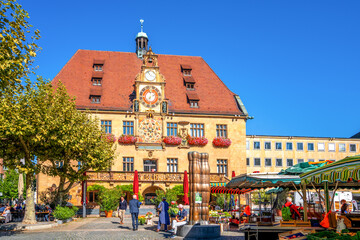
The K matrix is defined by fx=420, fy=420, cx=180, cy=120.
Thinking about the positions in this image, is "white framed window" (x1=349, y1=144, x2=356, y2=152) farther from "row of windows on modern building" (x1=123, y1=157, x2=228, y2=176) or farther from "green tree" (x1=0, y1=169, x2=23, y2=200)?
"green tree" (x1=0, y1=169, x2=23, y2=200)

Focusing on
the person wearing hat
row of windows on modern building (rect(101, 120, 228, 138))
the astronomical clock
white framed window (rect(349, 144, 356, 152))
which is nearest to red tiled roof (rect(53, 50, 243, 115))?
the astronomical clock

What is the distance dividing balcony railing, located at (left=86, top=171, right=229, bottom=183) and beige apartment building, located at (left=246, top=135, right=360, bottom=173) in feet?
80.4

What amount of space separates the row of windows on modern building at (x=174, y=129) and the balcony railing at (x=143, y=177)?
4452 mm

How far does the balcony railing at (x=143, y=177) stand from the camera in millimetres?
37562

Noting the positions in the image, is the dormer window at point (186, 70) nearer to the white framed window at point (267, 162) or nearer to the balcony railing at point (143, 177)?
the balcony railing at point (143, 177)

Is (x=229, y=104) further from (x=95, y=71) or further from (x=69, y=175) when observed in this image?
(x=69, y=175)

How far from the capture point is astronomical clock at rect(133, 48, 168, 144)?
134 ft

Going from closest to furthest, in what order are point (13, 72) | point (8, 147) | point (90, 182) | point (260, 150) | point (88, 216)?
1. point (13, 72)
2. point (8, 147)
3. point (88, 216)
4. point (90, 182)
5. point (260, 150)

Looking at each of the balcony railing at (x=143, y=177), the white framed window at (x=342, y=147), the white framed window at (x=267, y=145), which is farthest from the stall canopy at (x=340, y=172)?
the white framed window at (x=342, y=147)

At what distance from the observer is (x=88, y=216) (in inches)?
1273

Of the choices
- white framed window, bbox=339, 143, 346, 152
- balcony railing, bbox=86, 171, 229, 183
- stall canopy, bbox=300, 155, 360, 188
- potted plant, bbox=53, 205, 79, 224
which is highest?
white framed window, bbox=339, 143, 346, 152

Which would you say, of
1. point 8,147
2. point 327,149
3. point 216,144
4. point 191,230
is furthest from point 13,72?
point 327,149

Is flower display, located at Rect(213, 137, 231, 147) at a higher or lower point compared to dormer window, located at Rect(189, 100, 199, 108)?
lower

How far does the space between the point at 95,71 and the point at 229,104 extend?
14580mm
